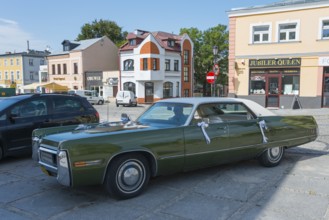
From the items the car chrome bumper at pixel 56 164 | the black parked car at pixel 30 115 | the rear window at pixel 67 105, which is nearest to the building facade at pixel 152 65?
the rear window at pixel 67 105

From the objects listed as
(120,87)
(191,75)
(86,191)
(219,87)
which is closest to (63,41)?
(120,87)

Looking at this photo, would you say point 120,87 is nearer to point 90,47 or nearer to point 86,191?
point 90,47

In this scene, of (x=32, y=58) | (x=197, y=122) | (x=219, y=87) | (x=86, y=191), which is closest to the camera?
(x=86, y=191)

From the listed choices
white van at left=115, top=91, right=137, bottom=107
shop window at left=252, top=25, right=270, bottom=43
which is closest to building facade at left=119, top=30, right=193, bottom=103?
white van at left=115, top=91, right=137, bottom=107

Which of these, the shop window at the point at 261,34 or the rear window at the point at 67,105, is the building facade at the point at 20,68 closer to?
the shop window at the point at 261,34

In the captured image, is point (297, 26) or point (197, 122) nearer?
point (197, 122)

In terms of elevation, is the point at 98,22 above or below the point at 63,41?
above

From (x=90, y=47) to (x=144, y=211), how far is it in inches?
1691

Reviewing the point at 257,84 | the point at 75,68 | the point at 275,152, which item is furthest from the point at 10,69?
the point at 275,152

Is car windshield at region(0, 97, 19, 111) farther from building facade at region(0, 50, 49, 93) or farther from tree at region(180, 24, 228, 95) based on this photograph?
building facade at region(0, 50, 49, 93)

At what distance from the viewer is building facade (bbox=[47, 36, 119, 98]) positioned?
43.6 metres

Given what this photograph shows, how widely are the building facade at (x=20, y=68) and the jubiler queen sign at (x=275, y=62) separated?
51423mm

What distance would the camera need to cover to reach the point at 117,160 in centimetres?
427

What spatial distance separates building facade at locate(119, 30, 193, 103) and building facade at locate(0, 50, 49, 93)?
30.3m
